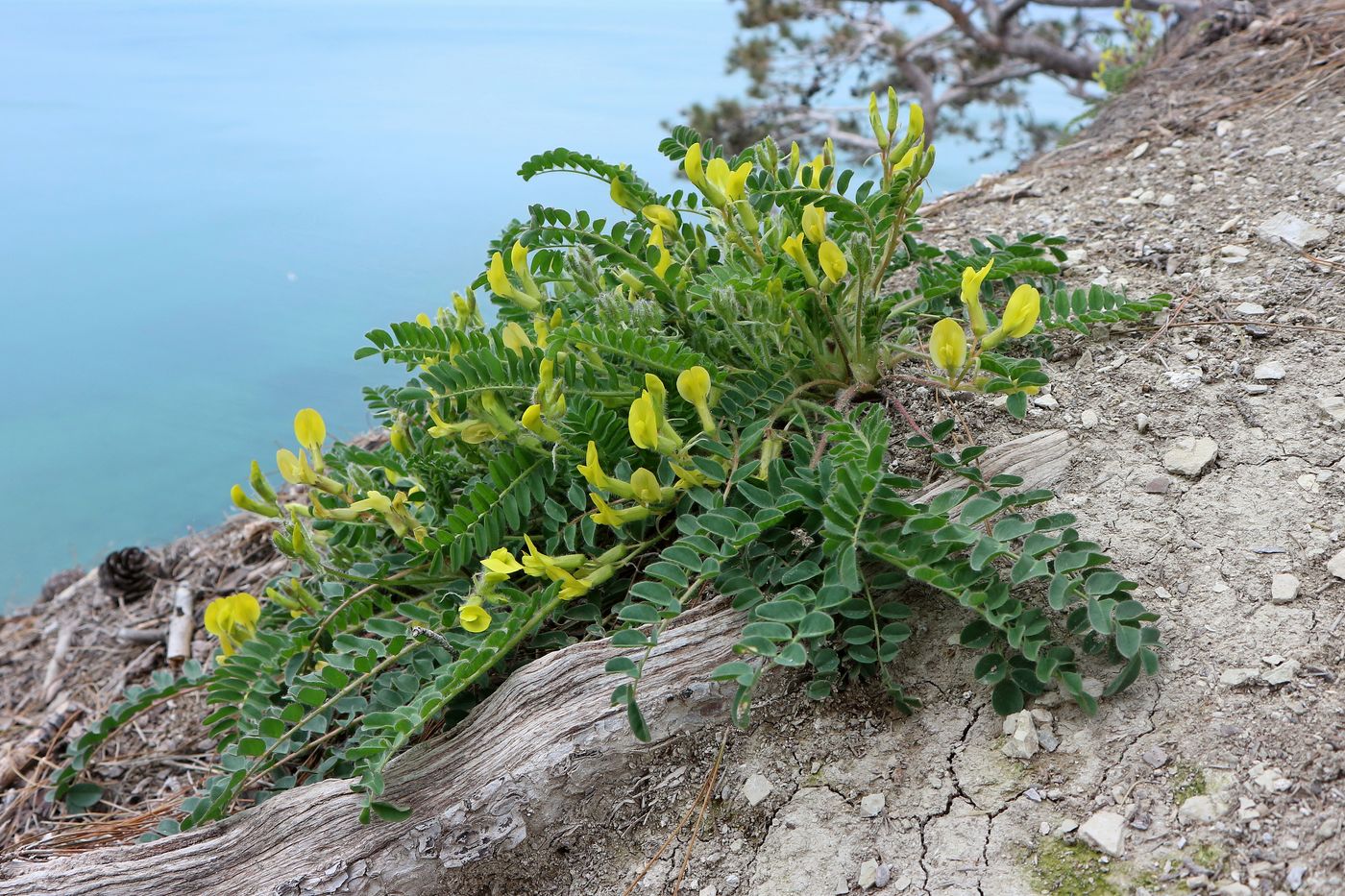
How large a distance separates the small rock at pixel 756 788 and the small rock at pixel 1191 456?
2.85ft

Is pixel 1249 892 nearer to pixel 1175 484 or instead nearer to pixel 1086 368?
pixel 1175 484

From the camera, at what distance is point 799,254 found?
170cm

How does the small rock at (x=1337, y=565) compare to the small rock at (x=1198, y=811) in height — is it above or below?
above

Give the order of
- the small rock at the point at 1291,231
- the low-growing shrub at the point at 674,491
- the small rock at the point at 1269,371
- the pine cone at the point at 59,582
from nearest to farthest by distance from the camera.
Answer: the low-growing shrub at the point at 674,491, the small rock at the point at 1269,371, the small rock at the point at 1291,231, the pine cone at the point at 59,582

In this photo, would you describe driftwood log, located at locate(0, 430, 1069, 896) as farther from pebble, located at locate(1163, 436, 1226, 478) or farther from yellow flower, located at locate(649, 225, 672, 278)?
yellow flower, located at locate(649, 225, 672, 278)

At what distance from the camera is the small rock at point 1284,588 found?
1.46m

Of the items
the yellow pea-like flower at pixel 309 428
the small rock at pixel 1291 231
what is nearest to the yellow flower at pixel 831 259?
the yellow pea-like flower at pixel 309 428

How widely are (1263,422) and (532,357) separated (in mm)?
1275

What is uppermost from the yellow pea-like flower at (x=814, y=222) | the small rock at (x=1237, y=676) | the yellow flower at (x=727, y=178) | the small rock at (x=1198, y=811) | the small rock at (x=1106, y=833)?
the yellow flower at (x=727, y=178)

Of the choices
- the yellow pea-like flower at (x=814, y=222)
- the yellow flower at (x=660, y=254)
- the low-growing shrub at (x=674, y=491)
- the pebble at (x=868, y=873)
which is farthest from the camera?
the yellow flower at (x=660, y=254)

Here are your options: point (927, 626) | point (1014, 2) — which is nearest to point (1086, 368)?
point (927, 626)

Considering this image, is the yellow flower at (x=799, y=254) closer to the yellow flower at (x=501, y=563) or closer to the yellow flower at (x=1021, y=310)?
the yellow flower at (x=1021, y=310)

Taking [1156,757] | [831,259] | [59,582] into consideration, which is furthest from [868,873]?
[59,582]

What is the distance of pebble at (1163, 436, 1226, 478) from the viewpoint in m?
1.70
